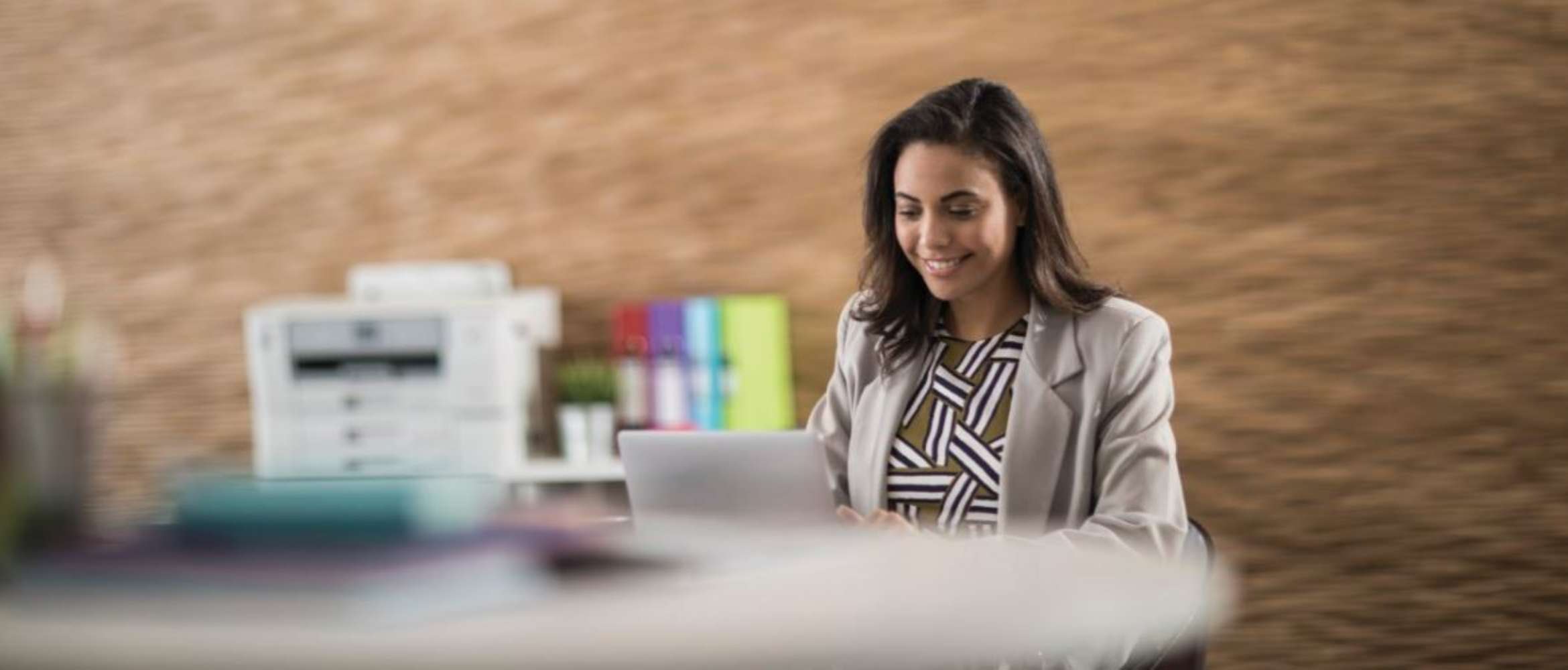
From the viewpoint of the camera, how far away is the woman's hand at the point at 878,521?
1.46 meters

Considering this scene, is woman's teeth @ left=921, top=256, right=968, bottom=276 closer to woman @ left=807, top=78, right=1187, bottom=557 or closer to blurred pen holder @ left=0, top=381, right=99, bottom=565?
woman @ left=807, top=78, right=1187, bottom=557

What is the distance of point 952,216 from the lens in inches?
72.0

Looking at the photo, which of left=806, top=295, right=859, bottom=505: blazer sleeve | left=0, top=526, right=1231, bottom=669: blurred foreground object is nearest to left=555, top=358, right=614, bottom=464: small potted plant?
left=806, top=295, right=859, bottom=505: blazer sleeve

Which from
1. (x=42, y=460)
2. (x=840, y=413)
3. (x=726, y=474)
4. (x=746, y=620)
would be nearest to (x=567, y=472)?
(x=840, y=413)

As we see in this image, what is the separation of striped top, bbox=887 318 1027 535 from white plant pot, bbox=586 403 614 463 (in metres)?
1.96

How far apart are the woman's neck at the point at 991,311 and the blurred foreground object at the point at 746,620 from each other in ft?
2.68

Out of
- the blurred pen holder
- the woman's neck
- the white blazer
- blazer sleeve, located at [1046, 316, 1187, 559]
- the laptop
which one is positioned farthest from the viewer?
the woman's neck

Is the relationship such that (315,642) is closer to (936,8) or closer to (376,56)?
(936,8)

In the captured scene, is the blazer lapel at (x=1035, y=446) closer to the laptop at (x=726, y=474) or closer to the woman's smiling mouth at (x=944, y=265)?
the woman's smiling mouth at (x=944, y=265)

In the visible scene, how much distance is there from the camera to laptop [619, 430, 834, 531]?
1402 mm

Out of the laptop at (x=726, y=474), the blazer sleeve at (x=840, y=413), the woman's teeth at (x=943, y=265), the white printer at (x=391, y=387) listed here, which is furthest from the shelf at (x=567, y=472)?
the laptop at (x=726, y=474)

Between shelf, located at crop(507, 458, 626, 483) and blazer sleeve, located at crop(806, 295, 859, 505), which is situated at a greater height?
blazer sleeve, located at crop(806, 295, 859, 505)

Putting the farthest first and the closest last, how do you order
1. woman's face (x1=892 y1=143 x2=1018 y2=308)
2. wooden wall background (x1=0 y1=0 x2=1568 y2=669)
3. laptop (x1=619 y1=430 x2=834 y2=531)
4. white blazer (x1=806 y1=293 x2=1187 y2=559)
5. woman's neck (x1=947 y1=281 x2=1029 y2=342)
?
wooden wall background (x1=0 y1=0 x2=1568 y2=669) → woman's neck (x1=947 y1=281 x2=1029 y2=342) → woman's face (x1=892 y1=143 x2=1018 y2=308) → white blazer (x1=806 y1=293 x2=1187 y2=559) → laptop (x1=619 y1=430 x2=834 y2=531)

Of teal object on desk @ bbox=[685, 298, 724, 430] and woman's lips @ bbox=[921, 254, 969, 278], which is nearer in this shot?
woman's lips @ bbox=[921, 254, 969, 278]
